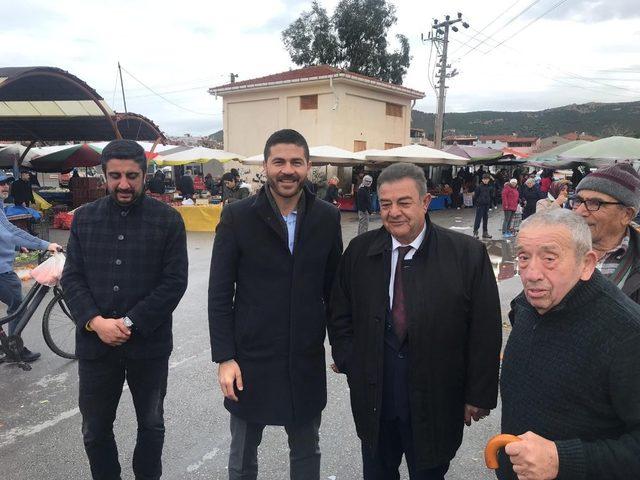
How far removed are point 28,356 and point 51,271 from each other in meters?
1.22

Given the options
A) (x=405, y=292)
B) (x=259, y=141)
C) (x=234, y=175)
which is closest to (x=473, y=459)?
(x=405, y=292)

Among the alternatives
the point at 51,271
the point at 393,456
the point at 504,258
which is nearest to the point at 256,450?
the point at 393,456

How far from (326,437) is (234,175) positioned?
412 inches

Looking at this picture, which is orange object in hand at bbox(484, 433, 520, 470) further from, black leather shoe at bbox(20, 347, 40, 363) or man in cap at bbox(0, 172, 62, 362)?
black leather shoe at bbox(20, 347, 40, 363)

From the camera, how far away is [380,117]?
23266 mm

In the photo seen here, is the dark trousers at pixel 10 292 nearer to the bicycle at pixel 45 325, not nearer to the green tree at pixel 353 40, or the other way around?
the bicycle at pixel 45 325

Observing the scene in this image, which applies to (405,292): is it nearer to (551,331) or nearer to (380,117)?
(551,331)

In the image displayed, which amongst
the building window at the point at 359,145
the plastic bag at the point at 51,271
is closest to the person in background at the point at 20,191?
the plastic bag at the point at 51,271

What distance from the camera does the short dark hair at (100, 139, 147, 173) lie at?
242 cm

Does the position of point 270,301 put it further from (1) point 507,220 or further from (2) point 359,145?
(2) point 359,145

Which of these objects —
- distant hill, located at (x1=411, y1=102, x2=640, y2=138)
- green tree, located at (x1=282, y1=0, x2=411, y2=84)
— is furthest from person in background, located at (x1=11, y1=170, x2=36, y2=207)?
distant hill, located at (x1=411, y1=102, x2=640, y2=138)

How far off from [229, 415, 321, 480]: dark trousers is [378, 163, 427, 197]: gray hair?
1254 mm

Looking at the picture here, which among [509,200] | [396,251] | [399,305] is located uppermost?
[396,251]

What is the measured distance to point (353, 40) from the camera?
1192 inches
